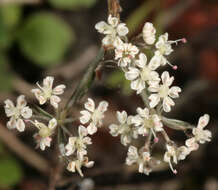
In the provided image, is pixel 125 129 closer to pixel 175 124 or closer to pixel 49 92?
pixel 175 124

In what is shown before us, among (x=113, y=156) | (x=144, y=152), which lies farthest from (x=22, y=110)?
(x=113, y=156)

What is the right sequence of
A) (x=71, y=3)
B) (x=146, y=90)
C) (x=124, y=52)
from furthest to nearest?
(x=71, y=3), (x=146, y=90), (x=124, y=52)

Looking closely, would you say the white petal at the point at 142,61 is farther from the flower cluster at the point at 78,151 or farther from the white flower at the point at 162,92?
the flower cluster at the point at 78,151

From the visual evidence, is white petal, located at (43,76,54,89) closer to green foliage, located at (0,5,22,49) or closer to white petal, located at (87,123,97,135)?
white petal, located at (87,123,97,135)

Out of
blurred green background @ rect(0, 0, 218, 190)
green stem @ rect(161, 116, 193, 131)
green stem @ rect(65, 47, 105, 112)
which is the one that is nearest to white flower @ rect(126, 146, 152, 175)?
green stem @ rect(161, 116, 193, 131)

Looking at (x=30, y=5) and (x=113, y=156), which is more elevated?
(x=30, y=5)

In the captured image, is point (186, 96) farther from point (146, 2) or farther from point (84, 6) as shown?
point (84, 6)

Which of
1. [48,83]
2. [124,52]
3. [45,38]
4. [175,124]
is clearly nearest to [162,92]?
[175,124]
